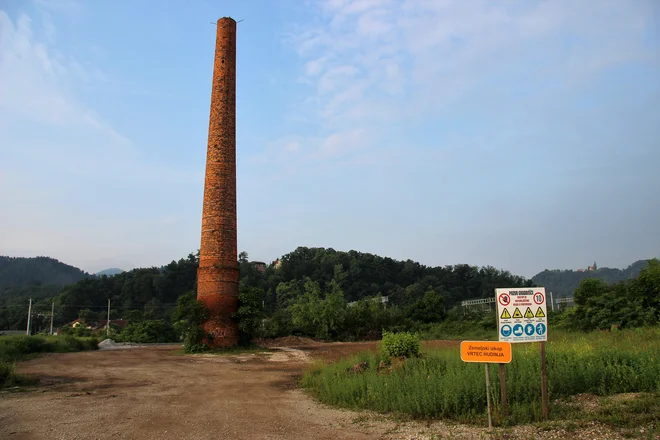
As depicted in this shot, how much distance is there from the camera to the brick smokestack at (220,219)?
69.8ft

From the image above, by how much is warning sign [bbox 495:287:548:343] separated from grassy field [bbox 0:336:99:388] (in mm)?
11448

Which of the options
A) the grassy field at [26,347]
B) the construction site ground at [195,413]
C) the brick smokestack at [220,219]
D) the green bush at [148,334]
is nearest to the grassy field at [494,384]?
the construction site ground at [195,413]

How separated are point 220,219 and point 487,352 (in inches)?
659

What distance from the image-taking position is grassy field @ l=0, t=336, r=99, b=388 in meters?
12.0

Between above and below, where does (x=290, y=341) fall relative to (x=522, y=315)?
below

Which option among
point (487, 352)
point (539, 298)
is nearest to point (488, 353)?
point (487, 352)

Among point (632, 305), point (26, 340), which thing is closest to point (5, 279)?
point (26, 340)

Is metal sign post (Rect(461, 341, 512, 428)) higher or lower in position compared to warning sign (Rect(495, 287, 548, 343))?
lower

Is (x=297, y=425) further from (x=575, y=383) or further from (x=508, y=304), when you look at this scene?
(x=575, y=383)

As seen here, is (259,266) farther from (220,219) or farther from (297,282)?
(220,219)

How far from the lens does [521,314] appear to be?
23.1 feet

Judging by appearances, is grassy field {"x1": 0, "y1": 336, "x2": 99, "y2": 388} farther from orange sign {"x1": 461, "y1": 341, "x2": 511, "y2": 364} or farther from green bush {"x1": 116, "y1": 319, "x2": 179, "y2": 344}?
orange sign {"x1": 461, "y1": 341, "x2": 511, "y2": 364}

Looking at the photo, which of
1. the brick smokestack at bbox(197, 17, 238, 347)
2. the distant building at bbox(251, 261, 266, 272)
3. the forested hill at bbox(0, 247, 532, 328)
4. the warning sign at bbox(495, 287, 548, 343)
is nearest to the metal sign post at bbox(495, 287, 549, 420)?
the warning sign at bbox(495, 287, 548, 343)

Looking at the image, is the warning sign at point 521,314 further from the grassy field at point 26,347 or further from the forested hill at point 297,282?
the forested hill at point 297,282
